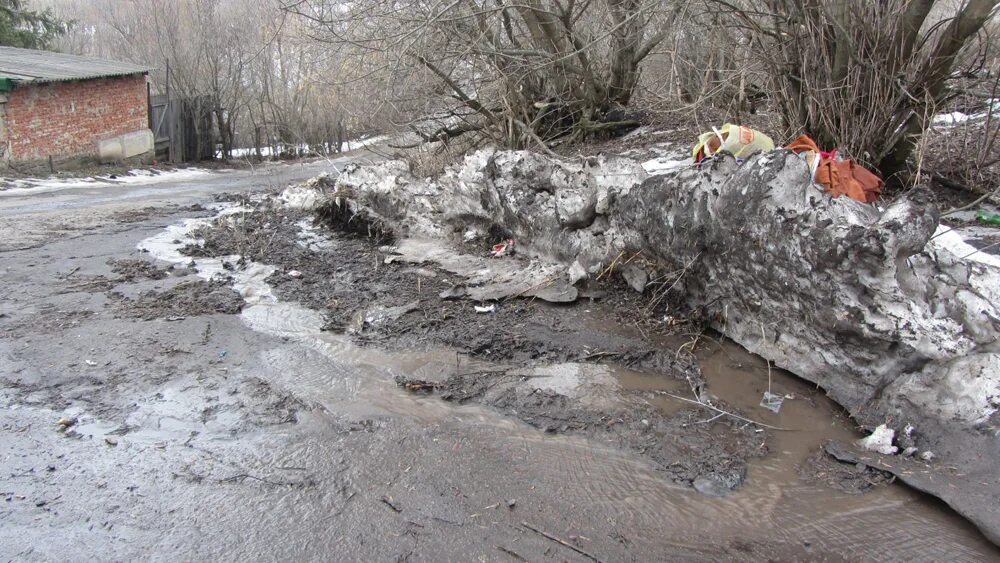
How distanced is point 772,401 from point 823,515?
3.67ft

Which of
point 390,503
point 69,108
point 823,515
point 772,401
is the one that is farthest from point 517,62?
point 69,108

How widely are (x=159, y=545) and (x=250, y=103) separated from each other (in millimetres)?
23068

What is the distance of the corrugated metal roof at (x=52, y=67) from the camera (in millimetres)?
14466

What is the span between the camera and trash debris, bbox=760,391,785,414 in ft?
14.5

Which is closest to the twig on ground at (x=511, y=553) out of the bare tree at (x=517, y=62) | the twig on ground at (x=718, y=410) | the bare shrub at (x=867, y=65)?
the twig on ground at (x=718, y=410)

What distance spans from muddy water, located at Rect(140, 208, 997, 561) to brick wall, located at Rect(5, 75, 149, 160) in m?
13.2

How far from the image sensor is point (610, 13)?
31.1ft

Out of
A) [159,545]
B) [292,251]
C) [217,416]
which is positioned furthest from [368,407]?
[292,251]

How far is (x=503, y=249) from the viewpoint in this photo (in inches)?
300

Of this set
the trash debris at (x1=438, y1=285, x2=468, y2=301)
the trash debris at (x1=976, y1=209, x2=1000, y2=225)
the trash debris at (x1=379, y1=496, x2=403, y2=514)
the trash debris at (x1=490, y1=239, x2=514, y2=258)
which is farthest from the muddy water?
the trash debris at (x1=490, y1=239, x2=514, y2=258)

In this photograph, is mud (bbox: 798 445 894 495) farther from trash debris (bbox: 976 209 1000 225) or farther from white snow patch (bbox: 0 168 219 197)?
white snow patch (bbox: 0 168 219 197)

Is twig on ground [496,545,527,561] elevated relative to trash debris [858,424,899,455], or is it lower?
lower

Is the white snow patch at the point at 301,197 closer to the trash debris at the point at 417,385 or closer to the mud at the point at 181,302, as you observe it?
the mud at the point at 181,302

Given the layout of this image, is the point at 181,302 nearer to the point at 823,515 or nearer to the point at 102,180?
the point at 823,515
